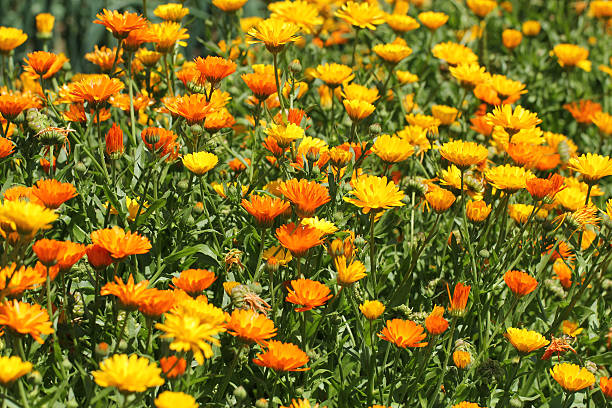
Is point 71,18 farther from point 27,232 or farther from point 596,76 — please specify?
point 27,232

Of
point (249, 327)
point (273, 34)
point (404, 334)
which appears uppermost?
point (273, 34)

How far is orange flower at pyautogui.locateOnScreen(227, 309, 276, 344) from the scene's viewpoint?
1550 millimetres

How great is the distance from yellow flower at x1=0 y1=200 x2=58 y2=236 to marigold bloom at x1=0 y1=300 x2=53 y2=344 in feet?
0.50

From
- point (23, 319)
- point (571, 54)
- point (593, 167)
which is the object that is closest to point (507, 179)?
point (593, 167)

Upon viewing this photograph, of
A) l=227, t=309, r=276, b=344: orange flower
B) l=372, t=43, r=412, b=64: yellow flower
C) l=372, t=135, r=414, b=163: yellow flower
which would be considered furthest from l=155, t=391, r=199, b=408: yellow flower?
l=372, t=43, r=412, b=64: yellow flower

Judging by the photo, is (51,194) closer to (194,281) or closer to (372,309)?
(194,281)

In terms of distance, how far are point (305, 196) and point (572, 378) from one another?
81cm

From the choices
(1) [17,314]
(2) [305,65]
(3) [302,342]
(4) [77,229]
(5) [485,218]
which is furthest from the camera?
(2) [305,65]

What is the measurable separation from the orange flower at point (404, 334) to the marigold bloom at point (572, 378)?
39 cm

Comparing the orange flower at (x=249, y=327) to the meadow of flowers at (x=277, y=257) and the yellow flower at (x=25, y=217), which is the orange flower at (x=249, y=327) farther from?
the yellow flower at (x=25, y=217)

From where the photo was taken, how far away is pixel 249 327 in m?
1.56

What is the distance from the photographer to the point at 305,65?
139 inches

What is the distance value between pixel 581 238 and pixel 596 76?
232 cm

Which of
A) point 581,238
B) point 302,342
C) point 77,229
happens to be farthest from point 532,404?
point 77,229
